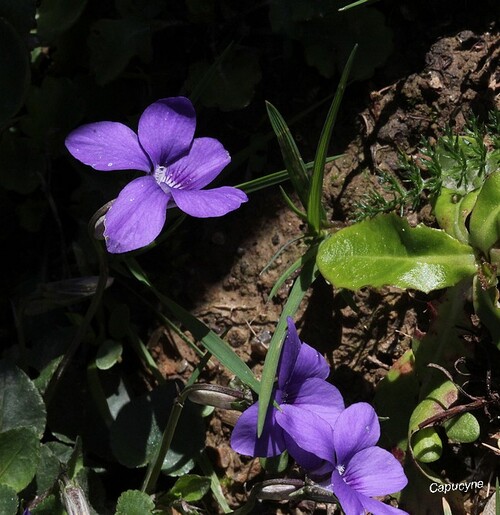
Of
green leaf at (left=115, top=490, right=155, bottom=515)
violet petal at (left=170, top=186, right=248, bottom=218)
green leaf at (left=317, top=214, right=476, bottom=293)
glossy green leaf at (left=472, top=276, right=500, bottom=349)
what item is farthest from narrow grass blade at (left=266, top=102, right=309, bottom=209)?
green leaf at (left=115, top=490, right=155, bottom=515)

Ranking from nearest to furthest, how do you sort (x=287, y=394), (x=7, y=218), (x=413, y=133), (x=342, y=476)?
1. (x=342, y=476)
2. (x=287, y=394)
3. (x=413, y=133)
4. (x=7, y=218)

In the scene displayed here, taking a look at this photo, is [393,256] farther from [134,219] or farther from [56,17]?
[56,17]

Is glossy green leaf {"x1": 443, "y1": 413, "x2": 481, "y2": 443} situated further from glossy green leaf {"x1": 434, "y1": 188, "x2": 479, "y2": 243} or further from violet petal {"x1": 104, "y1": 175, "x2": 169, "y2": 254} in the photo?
violet petal {"x1": 104, "y1": 175, "x2": 169, "y2": 254}

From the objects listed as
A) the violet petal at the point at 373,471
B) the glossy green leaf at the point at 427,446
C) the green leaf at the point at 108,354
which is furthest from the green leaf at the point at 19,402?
the glossy green leaf at the point at 427,446

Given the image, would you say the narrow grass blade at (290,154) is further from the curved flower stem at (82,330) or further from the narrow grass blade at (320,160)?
the curved flower stem at (82,330)

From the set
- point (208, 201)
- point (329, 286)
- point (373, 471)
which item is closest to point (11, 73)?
point (208, 201)

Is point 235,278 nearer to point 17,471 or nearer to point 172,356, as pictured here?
point 172,356

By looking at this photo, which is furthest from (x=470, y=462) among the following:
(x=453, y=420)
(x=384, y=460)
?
(x=384, y=460)
